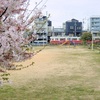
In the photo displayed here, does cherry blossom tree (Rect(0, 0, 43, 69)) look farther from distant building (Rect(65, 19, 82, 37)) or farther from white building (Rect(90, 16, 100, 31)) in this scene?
white building (Rect(90, 16, 100, 31))

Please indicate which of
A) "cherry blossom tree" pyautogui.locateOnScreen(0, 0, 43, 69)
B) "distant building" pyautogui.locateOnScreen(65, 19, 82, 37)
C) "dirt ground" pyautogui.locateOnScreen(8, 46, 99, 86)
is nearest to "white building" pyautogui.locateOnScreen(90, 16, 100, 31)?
"distant building" pyautogui.locateOnScreen(65, 19, 82, 37)

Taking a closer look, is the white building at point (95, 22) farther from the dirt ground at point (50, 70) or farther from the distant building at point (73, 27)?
the dirt ground at point (50, 70)

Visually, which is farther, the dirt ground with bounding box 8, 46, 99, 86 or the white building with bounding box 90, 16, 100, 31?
the white building with bounding box 90, 16, 100, 31

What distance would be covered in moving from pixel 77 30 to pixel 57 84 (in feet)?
300

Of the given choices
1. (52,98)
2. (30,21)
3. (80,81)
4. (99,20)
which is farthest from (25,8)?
(99,20)

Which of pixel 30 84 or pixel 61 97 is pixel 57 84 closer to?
pixel 30 84

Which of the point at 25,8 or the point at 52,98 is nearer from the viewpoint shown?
the point at 25,8

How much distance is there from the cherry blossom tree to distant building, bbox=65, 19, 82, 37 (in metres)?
95.0

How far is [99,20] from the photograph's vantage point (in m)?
111

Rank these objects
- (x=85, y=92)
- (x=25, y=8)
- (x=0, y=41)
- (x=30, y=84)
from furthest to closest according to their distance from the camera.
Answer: (x=30, y=84), (x=85, y=92), (x=25, y=8), (x=0, y=41)

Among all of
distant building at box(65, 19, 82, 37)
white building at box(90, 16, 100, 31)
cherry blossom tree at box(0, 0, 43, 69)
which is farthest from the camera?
white building at box(90, 16, 100, 31)

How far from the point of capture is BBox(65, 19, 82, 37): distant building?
325 feet

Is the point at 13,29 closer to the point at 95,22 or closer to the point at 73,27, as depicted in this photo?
the point at 73,27

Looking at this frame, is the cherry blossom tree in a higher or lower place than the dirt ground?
higher
